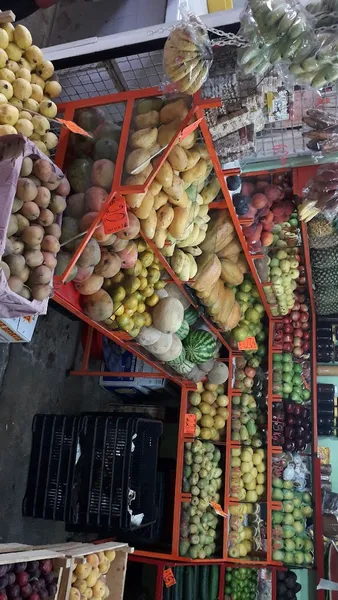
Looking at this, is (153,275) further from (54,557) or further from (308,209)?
(54,557)

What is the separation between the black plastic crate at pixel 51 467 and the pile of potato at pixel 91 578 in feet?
1.96

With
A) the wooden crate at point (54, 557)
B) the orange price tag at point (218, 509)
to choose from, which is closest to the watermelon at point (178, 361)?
the orange price tag at point (218, 509)

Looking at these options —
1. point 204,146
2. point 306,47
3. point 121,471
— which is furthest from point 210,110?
point 121,471

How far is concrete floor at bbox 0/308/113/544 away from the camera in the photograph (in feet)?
12.7

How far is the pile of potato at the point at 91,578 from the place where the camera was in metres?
3.20

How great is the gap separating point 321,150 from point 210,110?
1.05 m

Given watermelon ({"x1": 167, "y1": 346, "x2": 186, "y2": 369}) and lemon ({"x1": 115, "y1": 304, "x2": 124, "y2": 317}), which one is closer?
lemon ({"x1": 115, "y1": 304, "x2": 124, "y2": 317})

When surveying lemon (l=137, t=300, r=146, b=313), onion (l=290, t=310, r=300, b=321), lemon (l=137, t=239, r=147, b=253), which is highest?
onion (l=290, t=310, r=300, b=321)

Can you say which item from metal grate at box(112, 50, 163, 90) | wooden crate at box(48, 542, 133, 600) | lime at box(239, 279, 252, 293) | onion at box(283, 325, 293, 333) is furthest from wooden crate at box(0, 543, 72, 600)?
onion at box(283, 325, 293, 333)

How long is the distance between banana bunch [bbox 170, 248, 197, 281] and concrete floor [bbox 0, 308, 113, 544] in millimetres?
1626

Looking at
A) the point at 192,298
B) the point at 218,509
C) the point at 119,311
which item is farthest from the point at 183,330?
the point at 218,509

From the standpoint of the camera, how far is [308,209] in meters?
3.91

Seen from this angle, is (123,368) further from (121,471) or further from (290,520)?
(290,520)

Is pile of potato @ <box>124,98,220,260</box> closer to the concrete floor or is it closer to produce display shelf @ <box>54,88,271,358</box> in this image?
produce display shelf @ <box>54,88,271,358</box>
